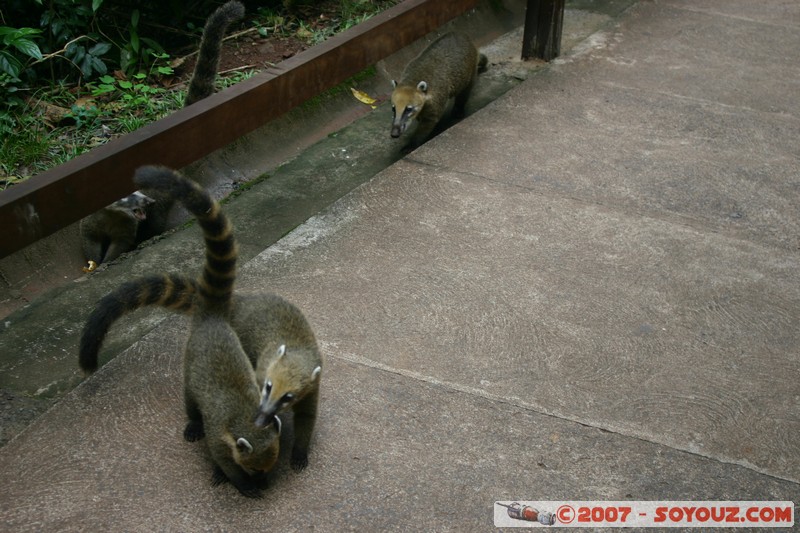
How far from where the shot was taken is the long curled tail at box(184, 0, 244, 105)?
16.9 feet

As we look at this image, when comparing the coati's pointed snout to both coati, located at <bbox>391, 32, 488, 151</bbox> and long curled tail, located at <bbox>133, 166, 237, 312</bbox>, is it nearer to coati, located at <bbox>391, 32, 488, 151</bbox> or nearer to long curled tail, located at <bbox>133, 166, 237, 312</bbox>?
long curled tail, located at <bbox>133, 166, 237, 312</bbox>

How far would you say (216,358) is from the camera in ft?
10.3

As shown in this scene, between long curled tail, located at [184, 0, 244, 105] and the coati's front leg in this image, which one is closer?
the coati's front leg

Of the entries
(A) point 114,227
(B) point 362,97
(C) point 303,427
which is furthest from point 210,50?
(C) point 303,427

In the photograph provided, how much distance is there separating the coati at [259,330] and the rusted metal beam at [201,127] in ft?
2.28

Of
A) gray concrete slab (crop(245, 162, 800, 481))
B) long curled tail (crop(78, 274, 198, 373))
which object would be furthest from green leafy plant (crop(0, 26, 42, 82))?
long curled tail (crop(78, 274, 198, 373))

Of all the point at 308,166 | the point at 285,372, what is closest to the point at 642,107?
the point at 308,166

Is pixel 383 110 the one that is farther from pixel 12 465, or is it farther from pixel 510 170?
pixel 12 465

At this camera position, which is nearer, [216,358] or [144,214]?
[216,358]

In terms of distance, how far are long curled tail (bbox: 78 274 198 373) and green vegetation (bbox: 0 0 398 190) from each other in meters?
2.01

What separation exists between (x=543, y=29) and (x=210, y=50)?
2.63 metres

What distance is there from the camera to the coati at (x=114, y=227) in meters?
4.96

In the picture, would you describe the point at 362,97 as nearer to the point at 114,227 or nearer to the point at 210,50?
the point at 210,50

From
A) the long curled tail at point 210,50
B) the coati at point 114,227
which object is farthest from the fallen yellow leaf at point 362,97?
the coati at point 114,227
